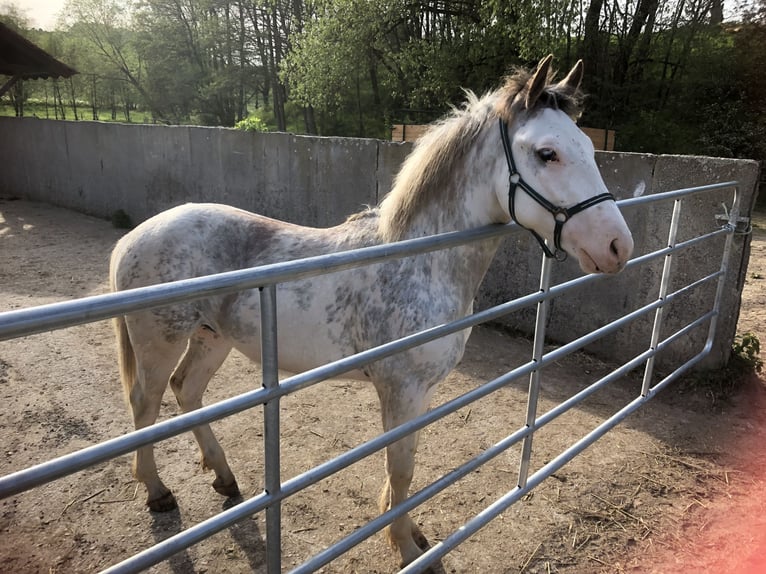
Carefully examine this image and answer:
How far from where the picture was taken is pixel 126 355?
2590 mm

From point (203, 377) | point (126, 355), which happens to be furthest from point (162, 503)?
point (126, 355)

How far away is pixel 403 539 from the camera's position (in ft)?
7.33

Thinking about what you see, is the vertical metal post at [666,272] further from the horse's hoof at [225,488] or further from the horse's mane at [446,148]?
the horse's hoof at [225,488]

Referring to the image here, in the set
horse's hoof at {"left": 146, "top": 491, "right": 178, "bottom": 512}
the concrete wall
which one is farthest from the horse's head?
the concrete wall

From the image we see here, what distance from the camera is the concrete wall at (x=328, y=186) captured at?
3.77 metres

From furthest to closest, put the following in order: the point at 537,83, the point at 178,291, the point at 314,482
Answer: the point at 537,83 < the point at 314,482 < the point at 178,291

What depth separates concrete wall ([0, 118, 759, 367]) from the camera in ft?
12.4

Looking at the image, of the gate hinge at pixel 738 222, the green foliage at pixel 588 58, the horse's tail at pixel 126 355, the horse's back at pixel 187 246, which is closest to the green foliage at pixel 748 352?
the gate hinge at pixel 738 222

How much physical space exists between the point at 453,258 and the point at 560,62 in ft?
44.9

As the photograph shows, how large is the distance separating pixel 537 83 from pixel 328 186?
432cm

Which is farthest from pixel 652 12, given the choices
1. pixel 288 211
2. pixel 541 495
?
pixel 541 495

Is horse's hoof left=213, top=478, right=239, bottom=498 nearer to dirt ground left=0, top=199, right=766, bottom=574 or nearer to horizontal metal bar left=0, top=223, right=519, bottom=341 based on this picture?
dirt ground left=0, top=199, right=766, bottom=574

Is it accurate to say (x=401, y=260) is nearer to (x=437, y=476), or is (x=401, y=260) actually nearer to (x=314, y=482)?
(x=314, y=482)

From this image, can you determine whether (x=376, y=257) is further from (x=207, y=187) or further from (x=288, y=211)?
(x=207, y=187)
